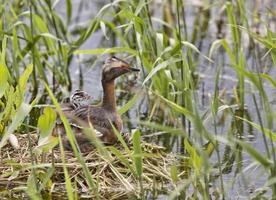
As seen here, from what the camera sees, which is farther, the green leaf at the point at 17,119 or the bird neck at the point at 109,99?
the bird neck at the point at 109,99

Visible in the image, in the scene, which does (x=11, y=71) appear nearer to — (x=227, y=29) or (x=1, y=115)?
(x=1, y=115)

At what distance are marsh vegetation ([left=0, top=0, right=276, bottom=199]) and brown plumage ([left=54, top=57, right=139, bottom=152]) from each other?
0.33ft

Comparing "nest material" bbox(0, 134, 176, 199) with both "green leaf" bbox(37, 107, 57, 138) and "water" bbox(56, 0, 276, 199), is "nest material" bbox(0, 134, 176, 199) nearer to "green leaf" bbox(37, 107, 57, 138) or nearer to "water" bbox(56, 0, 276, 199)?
"water" bbox(56, 0, 276, 199)

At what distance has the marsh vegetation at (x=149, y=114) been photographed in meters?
5.31

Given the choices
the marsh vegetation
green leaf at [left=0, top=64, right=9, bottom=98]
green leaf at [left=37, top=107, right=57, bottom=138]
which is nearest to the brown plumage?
the marsh vegetation

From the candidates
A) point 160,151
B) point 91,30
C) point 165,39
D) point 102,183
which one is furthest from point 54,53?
point 102,183

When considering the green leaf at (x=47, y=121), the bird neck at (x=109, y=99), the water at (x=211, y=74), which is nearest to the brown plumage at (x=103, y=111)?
the bird neck at (x=109, y=99)

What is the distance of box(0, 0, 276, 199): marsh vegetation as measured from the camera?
5.31 m

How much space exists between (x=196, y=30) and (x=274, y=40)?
3.60 m

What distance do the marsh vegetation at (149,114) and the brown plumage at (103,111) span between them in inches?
4.0

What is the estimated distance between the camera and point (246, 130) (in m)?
7.48

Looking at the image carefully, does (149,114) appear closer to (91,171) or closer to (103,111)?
(103,111)

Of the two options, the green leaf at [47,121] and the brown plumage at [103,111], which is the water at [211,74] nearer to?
the brown plumage at [103,111]

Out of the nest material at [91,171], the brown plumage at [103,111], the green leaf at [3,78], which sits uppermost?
the green leaf at [3,78]
